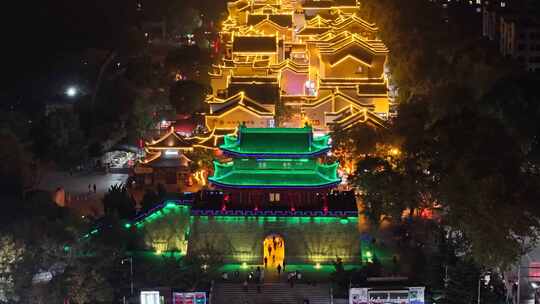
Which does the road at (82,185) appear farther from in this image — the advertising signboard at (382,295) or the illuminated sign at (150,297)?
the advertising signboard at (382,295)

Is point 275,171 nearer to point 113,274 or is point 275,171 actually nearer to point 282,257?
point 282,257

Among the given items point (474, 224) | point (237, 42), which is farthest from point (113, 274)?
point (237, 42)

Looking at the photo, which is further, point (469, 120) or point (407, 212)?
point (407, 212)

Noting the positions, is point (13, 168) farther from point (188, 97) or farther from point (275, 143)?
point (188, 97)

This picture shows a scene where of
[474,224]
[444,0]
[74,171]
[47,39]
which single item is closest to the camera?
[474,224]

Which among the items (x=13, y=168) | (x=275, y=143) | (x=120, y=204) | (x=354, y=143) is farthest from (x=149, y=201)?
(x=354, y=143)
